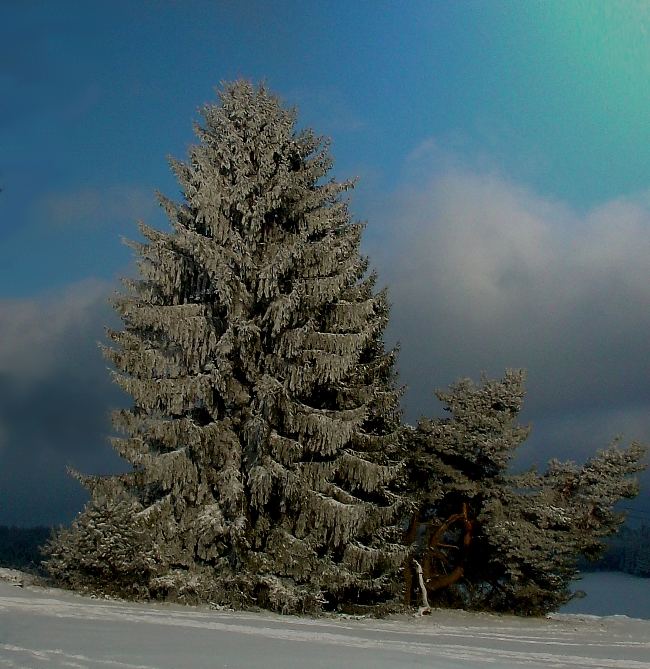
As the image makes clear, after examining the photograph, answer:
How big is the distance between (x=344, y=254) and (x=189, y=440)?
20.0 ft

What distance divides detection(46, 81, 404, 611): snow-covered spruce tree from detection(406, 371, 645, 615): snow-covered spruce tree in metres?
4.22

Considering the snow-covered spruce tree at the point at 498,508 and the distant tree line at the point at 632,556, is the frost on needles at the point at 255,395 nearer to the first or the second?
the snow-covered spruce tree at the point at 498,508

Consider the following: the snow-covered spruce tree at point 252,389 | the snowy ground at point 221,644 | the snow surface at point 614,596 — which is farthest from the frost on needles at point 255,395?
the snow surface at point 614,596

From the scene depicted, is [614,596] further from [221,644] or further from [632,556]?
[221,644]

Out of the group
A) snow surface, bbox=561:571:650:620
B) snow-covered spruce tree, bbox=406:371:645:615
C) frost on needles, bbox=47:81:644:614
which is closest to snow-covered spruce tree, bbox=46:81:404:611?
frost on needles, bbox=47:81:644:614

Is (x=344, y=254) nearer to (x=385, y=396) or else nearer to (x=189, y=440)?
(x=385, y=396)

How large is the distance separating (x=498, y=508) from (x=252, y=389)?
30.3 feet

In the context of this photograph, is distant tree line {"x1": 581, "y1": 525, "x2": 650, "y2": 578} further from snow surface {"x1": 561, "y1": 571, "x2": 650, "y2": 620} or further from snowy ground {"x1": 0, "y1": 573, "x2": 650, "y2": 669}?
snowy ground {"x1": 0, "y1": 573, "x2": 650, "y2": 669}

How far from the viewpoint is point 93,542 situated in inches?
525

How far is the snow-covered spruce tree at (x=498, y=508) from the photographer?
22031 mm

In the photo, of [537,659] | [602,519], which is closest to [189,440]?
[537,659]

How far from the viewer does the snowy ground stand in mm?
7586

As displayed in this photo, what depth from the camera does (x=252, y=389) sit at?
17375mm

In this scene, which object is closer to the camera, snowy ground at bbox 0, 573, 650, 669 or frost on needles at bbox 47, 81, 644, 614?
snowy ground at bbox 0, 573, 650, 669
